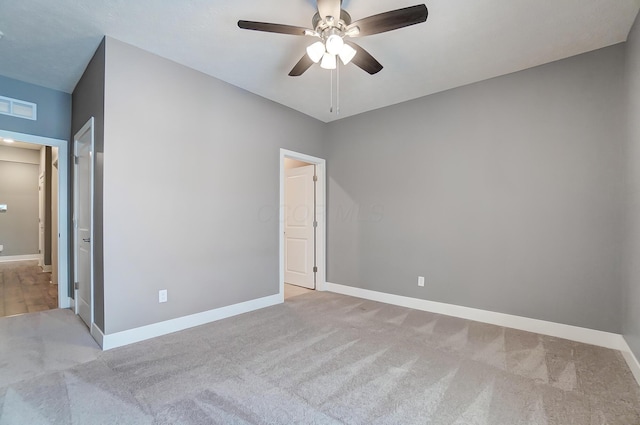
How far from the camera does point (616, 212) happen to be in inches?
102

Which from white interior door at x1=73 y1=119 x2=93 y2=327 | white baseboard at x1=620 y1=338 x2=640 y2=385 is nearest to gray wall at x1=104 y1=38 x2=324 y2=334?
white interior door at x1=73 y1=119 x2=93 y2=327

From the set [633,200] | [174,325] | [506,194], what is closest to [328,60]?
[506,194]

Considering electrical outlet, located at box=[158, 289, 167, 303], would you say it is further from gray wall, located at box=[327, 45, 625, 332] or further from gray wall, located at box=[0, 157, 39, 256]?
gray wall, located at box=[0, 157, 39, 256]

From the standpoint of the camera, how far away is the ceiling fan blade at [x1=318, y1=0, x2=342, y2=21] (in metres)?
1.90

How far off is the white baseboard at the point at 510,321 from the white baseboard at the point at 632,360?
0.12ft

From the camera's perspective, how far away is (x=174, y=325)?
9.60ft

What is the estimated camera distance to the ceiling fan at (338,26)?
6.01ft

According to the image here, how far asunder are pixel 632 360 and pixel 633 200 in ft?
4.16

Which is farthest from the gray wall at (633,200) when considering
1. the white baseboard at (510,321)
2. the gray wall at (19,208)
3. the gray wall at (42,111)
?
the gray wall at (19,208)

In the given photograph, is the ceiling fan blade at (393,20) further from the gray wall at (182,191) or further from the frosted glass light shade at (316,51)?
the gray wall at (182,191)

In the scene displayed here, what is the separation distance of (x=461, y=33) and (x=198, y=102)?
2719 mm

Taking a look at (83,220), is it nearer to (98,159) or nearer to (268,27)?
(98,159)

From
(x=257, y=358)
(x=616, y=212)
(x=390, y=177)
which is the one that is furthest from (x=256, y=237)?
(x=616, y=212)

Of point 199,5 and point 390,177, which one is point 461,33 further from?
point 199,5
